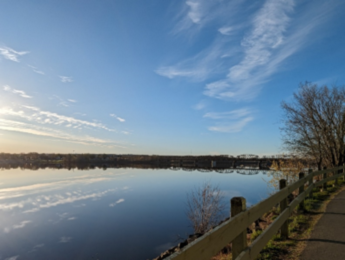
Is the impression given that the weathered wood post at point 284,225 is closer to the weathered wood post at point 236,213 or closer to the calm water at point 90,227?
the weathered wood post at point 236,213

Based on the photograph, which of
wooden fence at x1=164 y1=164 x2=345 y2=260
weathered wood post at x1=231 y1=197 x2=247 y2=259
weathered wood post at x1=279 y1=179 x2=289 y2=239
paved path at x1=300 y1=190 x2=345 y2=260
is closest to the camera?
wooden fence at x1=164 y1=164 x2=345 y2=260

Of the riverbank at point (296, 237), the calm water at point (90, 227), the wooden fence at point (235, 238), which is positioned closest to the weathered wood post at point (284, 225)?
the riverbank at point (296, 237)

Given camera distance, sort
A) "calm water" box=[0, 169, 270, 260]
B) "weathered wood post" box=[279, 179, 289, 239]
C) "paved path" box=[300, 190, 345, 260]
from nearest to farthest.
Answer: "paved path" box=[300, 190, 345, 260]
"weathered wood post" box=[279, 179, 289, 239]
"calm water" box=[0, 169, 270, 260]

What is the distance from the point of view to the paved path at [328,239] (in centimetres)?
528

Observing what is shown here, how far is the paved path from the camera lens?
17.3 feet

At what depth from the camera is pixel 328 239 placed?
627 cm

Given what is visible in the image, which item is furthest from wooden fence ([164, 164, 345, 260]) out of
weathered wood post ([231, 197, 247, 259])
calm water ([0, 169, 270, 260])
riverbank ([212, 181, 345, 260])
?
calm water ([0, 169, 270, 260])

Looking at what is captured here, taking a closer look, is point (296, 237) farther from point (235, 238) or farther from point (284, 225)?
point (235, 238)

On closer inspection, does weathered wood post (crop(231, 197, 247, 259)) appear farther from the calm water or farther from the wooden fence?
the calm water

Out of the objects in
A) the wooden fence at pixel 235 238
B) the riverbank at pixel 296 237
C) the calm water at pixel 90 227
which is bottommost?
the calm water at pixel 90 227

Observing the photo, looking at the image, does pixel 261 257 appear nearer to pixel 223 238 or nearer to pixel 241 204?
pixel 241 204

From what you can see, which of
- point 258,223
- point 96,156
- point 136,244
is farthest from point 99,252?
point 96,156

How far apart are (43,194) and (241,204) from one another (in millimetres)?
31337

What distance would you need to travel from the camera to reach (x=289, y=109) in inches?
896
